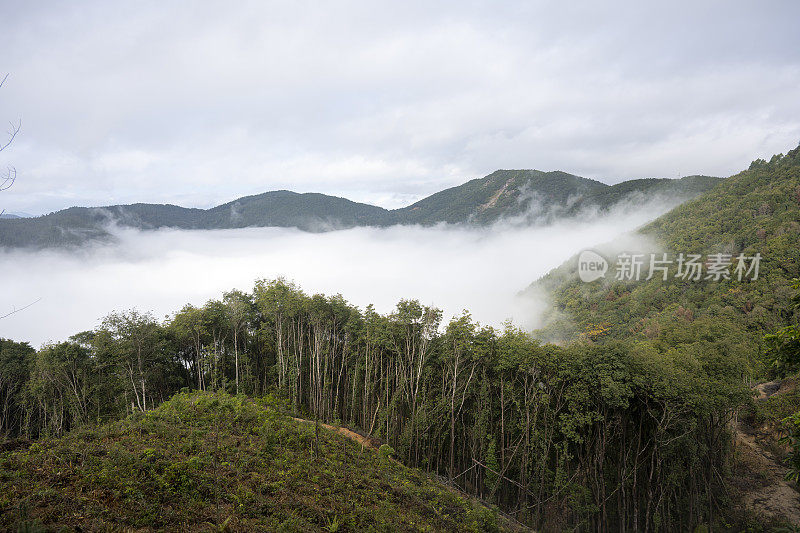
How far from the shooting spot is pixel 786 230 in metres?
53.5

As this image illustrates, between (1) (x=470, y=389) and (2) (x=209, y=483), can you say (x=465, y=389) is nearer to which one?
(1) (x=470, y=389)

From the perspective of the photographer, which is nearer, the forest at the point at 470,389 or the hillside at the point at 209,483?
the hillside at the point at 209,483

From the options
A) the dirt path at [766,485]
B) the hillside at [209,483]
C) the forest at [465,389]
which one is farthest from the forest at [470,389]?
the hillside at [209,483]

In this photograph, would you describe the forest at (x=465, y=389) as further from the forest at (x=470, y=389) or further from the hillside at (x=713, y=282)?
the hillside at (x=713, y=282)

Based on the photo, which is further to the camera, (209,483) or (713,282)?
(713,282)

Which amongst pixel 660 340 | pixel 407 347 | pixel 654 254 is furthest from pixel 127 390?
pixel 654 254

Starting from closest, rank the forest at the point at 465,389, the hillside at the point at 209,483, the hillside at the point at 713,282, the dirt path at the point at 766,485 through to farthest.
Result: the hillside at the point at 209,483 < the forest at the point at 465,389 < the dirt path at the point at 766,485 < the hillside at the point at 713,282

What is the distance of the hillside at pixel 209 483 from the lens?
724 centimetres

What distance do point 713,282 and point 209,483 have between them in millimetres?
73668

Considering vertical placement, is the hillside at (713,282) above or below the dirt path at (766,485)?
above

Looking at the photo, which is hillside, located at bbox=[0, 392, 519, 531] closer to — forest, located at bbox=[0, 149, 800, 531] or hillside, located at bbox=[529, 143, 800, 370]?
forest, located at bbox=[0, 149, 800, 531]

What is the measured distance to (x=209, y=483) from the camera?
376 inches

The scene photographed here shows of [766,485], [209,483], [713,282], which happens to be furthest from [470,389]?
[713,282]

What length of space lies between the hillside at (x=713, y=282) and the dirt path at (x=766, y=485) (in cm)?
959
